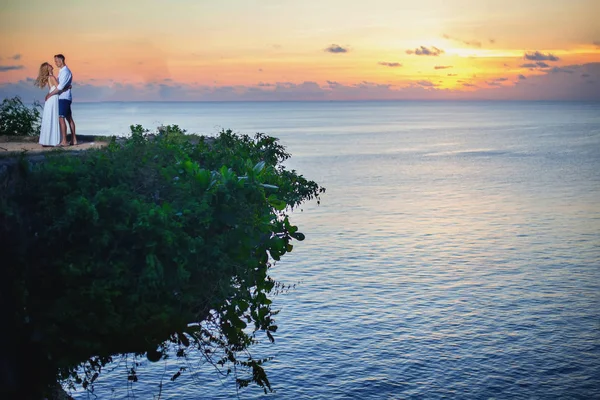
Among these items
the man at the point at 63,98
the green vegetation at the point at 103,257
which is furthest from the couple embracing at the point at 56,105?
the green vegetation at the point at 103,257

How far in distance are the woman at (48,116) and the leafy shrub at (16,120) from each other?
181 inches

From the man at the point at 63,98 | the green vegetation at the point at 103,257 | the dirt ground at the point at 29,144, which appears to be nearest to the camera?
the green vegetation at the point at 103,257

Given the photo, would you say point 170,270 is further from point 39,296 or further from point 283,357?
point 283,357

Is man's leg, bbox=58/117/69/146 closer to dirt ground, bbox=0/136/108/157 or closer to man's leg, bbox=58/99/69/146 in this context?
man's leg, bbox=58/99/69/146

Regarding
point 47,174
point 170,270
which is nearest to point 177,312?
point 170,270

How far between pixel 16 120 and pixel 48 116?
5.74 meters

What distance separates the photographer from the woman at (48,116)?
2330cm

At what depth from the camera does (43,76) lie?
932 inches

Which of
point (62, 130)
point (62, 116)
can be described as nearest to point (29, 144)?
point (62, 130)

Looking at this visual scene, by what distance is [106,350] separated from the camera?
13258mm

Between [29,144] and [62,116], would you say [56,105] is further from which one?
[29,144]

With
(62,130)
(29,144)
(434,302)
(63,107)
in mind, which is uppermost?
(63,107)

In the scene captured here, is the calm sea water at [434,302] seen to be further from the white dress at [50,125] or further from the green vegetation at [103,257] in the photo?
Answer: the green vegetation at [103,257]

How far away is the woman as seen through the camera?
2330 cm
